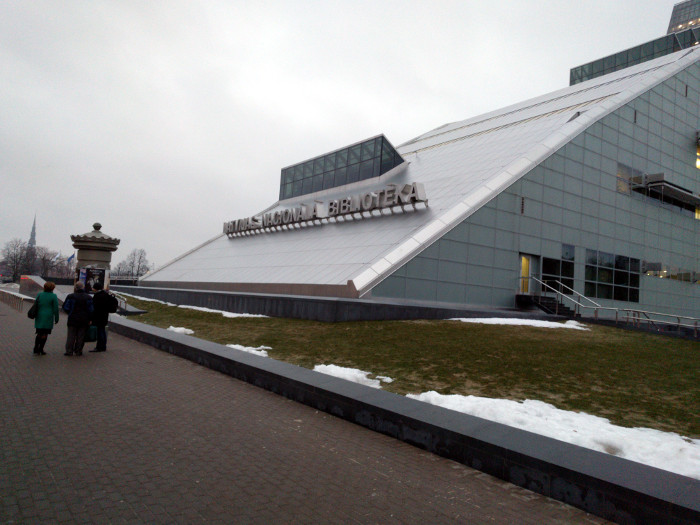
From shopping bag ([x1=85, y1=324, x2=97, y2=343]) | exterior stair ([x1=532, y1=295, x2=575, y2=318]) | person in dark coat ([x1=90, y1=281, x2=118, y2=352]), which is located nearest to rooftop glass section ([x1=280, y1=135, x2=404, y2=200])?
exterior stair ([x1=532, y1=295, x2=575, y2=318])

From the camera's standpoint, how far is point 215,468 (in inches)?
208

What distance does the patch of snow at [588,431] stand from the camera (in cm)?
572

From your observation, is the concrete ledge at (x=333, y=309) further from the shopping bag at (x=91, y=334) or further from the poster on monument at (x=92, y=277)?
the shopping bag at (x=91, y=334)

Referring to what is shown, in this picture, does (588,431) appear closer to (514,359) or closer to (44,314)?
(514,359)

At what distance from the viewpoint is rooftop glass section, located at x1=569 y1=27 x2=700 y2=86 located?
166 ft

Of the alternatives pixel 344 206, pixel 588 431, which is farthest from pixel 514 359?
pixel 344 206

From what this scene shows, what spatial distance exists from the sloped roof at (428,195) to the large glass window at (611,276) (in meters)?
8.69

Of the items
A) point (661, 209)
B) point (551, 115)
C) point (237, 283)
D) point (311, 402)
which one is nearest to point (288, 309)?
point (237, 283)

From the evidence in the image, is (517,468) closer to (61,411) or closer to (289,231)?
(61,411)

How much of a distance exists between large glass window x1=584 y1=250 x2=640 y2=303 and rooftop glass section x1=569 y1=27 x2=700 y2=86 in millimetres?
31754

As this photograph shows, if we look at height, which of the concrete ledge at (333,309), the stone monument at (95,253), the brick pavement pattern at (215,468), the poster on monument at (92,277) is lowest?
the brick pavement pattern at (215,468)

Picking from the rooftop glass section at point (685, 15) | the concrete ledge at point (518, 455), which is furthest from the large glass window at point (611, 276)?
the rooftop glass section at point (685, 15)

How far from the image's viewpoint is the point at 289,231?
119 feet

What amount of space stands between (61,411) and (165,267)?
4034 centimetres
